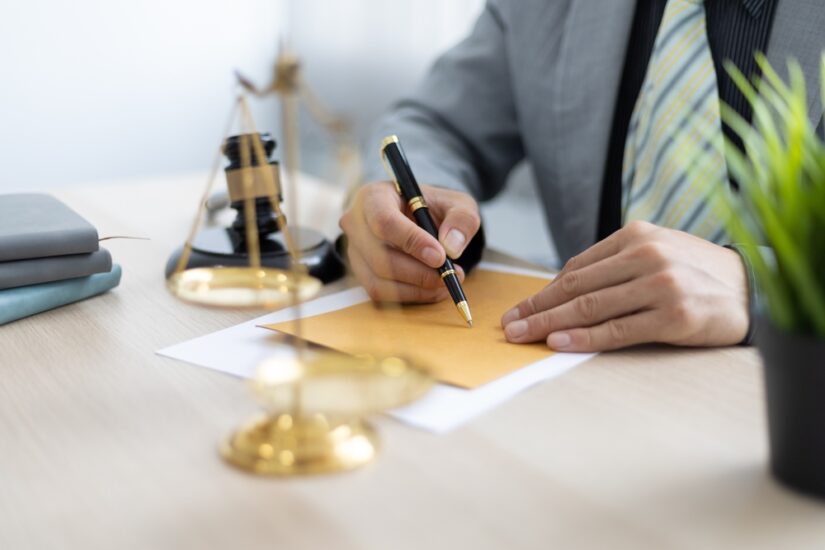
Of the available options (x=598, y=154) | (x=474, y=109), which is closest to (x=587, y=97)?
(x=598, y=154)

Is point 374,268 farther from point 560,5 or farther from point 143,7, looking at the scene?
point 143,7

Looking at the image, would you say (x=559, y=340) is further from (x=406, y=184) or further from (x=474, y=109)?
(x=474, y=109)

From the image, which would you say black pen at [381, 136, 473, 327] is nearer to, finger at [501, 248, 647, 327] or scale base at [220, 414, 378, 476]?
finger at [501, 248, 647, 327]

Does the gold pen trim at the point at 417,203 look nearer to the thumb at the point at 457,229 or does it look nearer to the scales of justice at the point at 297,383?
the thumb at the point at 457,229

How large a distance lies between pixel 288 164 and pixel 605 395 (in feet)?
0.95

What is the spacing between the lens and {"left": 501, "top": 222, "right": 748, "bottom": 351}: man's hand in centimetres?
67

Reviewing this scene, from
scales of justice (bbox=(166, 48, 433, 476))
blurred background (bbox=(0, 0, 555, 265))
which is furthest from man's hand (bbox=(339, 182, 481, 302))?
blurred background (bbox=(0, 0, 555, 265))

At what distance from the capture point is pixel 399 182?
0.85 meters

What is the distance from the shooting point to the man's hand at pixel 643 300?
0.67 metres

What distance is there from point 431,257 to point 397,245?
51 millimetres

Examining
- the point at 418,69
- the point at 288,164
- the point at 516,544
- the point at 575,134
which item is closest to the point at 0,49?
the point at 418,69

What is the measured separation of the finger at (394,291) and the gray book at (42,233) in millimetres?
273

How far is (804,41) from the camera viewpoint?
0.96m

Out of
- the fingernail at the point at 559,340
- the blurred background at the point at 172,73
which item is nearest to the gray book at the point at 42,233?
the fingernail at the point at 559,340
